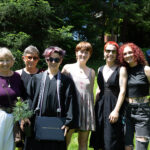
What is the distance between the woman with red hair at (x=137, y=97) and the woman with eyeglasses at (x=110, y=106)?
0.12 m

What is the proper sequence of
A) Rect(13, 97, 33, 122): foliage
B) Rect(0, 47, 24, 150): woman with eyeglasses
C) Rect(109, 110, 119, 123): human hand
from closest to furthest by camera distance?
Rect(13, 97, 33, 122): foliage, Rect(0, 47, 24, 150): woman with eyeglasses, Rect(109, 110, 119, 123): human hand

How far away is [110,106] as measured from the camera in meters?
3.68

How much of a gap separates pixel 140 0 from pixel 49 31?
537 inches

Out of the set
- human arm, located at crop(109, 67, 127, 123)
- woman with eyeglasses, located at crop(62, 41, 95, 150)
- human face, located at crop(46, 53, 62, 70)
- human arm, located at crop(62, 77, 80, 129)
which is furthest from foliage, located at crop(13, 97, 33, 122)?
human arm, located at crop(109, 67, 127, 123)

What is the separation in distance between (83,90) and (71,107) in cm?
45

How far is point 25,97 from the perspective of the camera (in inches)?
138

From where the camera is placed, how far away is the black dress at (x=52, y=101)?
3.24 metres

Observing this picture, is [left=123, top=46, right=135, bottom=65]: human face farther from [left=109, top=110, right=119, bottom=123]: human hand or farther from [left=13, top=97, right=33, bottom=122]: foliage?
[left=13, top=97, right=33, bottom=122]: foliage

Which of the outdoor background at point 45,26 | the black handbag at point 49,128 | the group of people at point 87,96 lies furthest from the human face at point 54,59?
the outdoor background at point 45,26

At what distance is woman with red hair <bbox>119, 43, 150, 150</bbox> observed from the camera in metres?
3.45

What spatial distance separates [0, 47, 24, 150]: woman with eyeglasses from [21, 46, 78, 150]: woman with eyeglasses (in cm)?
20

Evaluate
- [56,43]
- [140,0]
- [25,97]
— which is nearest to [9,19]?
[56,43]

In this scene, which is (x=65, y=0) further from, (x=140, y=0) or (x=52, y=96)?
(x=140, y=0)

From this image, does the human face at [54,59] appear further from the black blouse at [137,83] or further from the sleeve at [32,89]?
the black blouse at [137,83]
